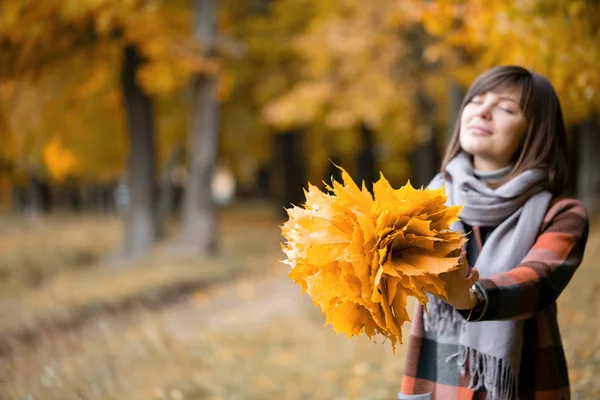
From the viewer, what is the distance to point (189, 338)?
251 inches

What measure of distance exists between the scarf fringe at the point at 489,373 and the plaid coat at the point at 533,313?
36 mm

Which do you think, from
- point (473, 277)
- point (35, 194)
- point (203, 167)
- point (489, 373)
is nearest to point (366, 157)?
point (203, 167)

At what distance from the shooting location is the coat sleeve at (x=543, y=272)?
1735 mm

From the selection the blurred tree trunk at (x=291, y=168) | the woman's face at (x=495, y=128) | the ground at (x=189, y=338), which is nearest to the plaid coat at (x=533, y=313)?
the woman's face at (x=495, y=128)

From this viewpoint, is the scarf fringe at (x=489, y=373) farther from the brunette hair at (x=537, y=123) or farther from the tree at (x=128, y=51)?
the tree at (x=128, y=51)

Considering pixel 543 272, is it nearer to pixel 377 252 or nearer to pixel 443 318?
pixel 443 318

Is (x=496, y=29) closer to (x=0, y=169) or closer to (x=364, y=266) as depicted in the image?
(x=364, y=266)

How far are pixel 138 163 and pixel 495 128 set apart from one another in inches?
380

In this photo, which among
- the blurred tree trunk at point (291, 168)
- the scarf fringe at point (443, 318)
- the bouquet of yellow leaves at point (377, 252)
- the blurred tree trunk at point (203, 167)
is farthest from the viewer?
the blurred tree trunk at point (291, 168)

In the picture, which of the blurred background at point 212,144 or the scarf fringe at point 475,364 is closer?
the scarf fringe at point 475,364

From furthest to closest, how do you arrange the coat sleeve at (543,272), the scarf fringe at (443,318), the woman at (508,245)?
the scarf fringe at (443,318) → the woman at (508,245) → the coat sleeve at (543,272)

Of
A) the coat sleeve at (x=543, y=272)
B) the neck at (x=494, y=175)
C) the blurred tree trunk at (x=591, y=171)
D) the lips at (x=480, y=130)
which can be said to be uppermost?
the lips at (x=480, y=130)

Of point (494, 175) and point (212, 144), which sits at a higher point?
point (494, 175)

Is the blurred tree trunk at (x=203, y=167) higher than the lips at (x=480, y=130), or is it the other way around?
the lips at (x=480, y=130)
